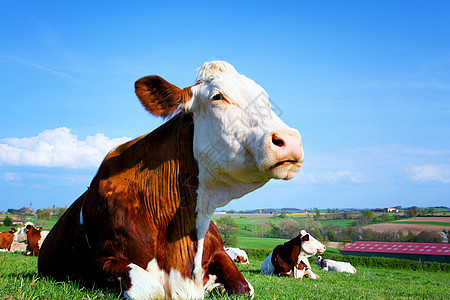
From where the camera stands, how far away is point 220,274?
3566 mm

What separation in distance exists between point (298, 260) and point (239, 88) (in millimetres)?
11297

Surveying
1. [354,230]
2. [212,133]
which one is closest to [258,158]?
[212,133]

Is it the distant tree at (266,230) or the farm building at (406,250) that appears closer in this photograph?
the farm building at (406,250)

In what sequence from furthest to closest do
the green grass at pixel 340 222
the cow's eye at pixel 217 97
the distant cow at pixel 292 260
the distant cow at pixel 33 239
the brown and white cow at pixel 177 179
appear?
the green grass at pixel 340 222, the distant cow at pixel 33 239, the distant cow at pixel 292 260, the cow's eye at pixel 217 97, the brown and white cow at pixel 177 179

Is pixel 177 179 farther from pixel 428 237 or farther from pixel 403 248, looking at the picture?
pixel 428 237

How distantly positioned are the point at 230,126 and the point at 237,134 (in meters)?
0.11

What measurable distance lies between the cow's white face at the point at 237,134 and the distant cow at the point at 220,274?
885 millimetres

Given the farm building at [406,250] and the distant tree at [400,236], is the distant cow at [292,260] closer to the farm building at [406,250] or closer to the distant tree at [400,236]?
the farm building at [406,250]

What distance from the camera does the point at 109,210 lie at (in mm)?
3174

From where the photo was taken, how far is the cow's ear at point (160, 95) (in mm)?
3412

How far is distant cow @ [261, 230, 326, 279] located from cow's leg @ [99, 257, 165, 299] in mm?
10675

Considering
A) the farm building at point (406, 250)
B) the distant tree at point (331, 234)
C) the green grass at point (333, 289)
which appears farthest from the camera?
the distant tree at point (331, 234)

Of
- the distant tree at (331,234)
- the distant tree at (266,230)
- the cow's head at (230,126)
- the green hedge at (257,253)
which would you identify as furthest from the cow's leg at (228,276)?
the distant tree at (331,234)

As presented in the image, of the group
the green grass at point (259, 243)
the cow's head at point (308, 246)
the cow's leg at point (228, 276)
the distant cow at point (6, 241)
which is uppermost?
the cow's leg at point (228, 276)
